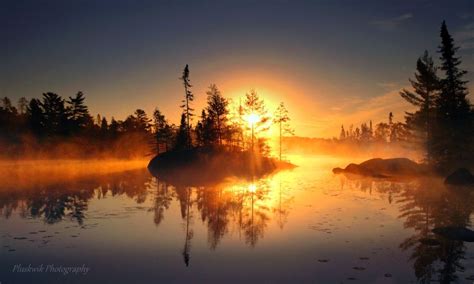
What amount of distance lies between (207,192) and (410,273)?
20541mm

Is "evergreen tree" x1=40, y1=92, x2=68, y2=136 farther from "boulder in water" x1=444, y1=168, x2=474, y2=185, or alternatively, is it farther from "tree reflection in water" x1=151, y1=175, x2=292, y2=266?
"boulder in water" x1=444, y1=168, x2=474, y2=185

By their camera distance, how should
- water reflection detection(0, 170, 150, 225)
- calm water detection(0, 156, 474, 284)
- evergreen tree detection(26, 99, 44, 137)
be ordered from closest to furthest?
calm water detection(0, 156, 474, 284)
water reflection detection(0, 170, 150, 225)
evergreen tree detection(26, 99, 44, 137)

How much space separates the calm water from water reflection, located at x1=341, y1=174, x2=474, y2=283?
55 millimetres

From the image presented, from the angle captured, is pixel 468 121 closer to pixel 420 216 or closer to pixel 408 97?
pixel 408 97

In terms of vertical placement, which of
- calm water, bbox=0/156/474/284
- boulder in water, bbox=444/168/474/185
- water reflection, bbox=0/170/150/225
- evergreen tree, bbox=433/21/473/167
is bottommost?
calm water, bbox=0/156/474/284

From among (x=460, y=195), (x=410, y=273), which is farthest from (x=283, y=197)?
(x=410, y=273)

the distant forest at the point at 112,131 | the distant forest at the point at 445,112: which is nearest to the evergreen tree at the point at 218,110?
the distant forest at the point at 112,131

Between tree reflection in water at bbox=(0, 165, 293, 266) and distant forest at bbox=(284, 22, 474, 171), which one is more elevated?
distant forest at bbox=(284, 22, 474, 171)

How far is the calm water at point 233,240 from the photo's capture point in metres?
9.69

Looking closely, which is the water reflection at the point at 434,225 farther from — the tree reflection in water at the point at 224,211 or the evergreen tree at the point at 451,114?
the evergreen tree at the point at 451,114

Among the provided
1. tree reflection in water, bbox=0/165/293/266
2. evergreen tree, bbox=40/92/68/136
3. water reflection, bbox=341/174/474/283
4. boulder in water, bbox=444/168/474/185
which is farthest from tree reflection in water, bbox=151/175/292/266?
evergreen tree, bbox=40/92/68/136

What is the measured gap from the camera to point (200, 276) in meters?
9.55

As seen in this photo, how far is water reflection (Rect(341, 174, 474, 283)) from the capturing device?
9.78 meters

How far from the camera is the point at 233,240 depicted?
44.1ft
